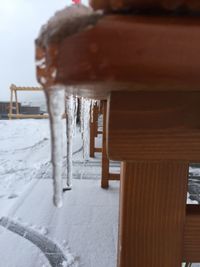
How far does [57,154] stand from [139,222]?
20cm

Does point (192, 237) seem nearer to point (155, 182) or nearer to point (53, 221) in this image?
point (155, 182)

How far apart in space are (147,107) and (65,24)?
13cm

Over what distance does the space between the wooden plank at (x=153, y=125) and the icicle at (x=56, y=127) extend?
79 millimetres

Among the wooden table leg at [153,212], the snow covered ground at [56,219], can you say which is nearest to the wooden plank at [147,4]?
the wooden table leg at [153,212]

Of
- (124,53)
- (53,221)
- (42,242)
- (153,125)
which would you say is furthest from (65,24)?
(53,221)

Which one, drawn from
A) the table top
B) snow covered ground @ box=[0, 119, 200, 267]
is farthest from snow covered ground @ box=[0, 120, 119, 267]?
the table top

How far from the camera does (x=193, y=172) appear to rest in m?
2.44

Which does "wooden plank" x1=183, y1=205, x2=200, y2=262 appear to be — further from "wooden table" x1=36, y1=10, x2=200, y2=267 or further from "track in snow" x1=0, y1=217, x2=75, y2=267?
"track in snow" x1=0, y1=217, x2=75, y2=267

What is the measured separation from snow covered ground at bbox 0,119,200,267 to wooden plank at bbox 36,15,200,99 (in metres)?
0.44

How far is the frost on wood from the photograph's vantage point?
176 millimetres

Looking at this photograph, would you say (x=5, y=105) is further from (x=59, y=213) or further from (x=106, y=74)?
(x=106, y=74)

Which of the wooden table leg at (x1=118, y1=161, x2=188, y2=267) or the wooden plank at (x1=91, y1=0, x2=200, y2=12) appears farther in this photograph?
the wooden table leg at (x1=118, y1=161, x2=188, y2=267)

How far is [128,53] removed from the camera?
0.18m

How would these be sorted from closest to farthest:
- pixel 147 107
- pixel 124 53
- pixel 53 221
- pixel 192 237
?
pixel 124 53 < pixel 147 107 < pixel 192 237 < pixel 53 221
